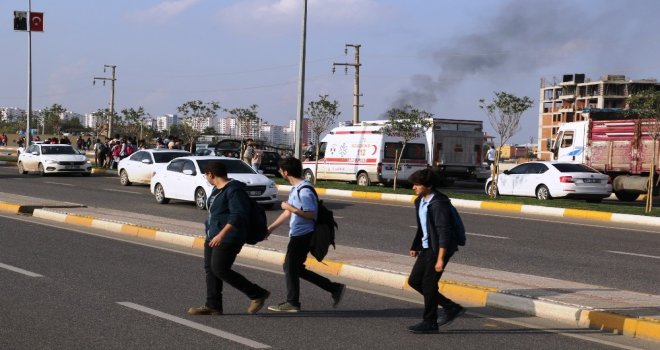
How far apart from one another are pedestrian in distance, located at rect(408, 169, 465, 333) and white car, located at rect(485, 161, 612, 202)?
19424mm

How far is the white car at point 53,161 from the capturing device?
36938 millimetres

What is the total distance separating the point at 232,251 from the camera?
813 cm

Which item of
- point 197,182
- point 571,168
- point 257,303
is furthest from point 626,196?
point 257,303

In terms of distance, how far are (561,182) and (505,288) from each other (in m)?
17.6

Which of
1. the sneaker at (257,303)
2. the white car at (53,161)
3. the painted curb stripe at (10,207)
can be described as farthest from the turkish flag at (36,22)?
the sneaker at (257,303)

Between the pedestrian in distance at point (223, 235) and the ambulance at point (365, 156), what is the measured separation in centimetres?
2451

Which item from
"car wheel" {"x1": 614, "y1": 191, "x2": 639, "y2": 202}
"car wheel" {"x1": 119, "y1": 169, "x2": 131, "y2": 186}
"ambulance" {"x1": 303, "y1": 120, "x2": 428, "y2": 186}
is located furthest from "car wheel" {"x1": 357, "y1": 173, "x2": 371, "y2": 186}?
"car wheel" {"x1": 614, "y1": 191, "x2": 639, "y2": 202}

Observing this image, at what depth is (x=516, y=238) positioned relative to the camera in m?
16.6

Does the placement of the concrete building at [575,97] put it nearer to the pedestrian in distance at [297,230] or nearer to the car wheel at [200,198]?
the car wheel at [200,198]

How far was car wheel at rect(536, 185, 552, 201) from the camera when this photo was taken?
27.0m

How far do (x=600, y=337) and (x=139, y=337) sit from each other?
3895mm

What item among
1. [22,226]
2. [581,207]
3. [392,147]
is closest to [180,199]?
[22,226]

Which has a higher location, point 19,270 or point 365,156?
point 365,156

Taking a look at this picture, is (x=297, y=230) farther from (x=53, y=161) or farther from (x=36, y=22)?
(x=36, y=22)
